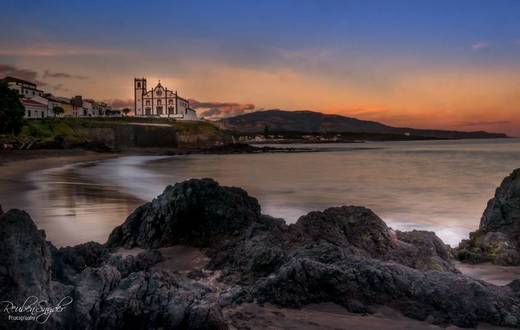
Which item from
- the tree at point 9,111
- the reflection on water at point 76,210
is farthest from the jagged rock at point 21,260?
the tree at point 9,111

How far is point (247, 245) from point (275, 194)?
567 inches

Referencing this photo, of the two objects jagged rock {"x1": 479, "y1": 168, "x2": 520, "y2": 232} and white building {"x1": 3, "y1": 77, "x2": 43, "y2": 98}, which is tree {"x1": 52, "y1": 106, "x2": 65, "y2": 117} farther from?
jagged rock {"x1": 479, "y1": 168, "x2": 520, "y2": 232}

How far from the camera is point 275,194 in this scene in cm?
1967

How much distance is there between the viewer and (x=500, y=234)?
6703 millimetres

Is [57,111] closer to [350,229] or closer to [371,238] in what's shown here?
[350,229]

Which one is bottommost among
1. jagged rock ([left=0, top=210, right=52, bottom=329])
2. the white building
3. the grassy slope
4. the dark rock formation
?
the dark rock formation

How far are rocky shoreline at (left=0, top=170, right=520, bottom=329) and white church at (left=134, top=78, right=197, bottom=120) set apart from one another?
331 ft

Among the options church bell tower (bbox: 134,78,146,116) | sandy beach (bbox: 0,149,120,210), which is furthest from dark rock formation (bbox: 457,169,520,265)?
church bell tower (bbox: 134,78,146,116)

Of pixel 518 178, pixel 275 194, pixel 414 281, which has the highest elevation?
pixel 518 178

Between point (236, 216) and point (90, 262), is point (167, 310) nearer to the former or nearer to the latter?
point (90, 262)

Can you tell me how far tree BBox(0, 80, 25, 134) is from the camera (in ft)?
144

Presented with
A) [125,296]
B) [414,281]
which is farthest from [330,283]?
[125,296]

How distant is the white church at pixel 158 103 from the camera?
353 feet

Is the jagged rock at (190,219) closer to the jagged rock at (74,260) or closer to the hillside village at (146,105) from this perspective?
the jagged rock at (74,260)
